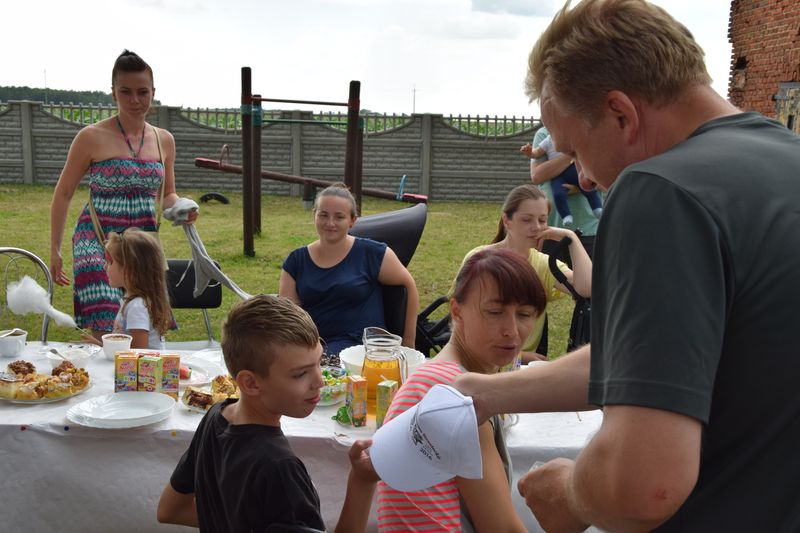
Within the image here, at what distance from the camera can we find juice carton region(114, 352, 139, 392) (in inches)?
101

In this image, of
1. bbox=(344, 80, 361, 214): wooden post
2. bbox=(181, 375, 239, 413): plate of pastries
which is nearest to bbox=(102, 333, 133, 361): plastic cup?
bbox=(181, 375, 239, 413): plate of pastries

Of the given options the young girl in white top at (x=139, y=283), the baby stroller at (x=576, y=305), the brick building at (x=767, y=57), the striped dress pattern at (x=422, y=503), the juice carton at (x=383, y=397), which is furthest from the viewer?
the brick building at (x=767, y=57)

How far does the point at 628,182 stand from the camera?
0.92 meters

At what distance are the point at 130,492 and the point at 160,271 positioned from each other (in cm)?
120

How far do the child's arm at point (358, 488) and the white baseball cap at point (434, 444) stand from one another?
297 millimetres

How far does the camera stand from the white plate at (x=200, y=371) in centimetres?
271

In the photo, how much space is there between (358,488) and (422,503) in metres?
0.16

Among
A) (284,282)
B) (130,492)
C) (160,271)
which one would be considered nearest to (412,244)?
(284,282)

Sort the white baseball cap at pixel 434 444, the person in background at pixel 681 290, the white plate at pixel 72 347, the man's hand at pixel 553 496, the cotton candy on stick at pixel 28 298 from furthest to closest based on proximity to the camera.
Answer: the white plate at pixel 72 347 → the cotton candy on stick at pixel 28 298 → the white baseball cap at pixel 434 444 → the man's hand at pixel 553 496 → the person in background at pixel 681 290

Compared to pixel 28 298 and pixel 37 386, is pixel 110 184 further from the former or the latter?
pixel 37 386

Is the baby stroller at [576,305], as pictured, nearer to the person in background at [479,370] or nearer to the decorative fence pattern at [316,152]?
the person in background at [479,370]

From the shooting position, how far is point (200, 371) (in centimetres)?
288

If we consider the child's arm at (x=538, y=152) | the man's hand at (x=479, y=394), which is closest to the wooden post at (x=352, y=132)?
the child's arm at (x=538, y=152)

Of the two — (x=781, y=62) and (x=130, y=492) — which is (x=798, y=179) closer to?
(x=130, y=492)
